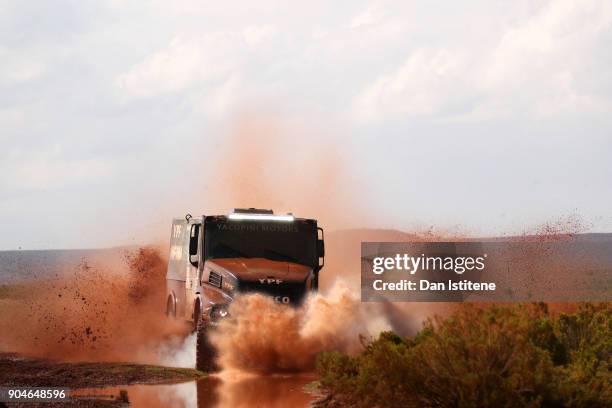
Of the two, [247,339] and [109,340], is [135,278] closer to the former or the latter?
[109,340]

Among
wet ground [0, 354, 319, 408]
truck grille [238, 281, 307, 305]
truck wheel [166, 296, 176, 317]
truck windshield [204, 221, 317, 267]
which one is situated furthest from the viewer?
truck wheel [166, 296, 176, 317]

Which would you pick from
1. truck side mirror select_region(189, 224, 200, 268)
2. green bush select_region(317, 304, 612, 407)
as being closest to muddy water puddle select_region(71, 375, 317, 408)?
truck side mirror select_region(189, 224, 200, 268)

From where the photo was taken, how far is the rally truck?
81.5 ft

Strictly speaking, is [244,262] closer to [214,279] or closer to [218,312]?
[214,279]

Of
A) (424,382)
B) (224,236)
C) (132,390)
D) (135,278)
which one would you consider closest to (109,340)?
(135,278)

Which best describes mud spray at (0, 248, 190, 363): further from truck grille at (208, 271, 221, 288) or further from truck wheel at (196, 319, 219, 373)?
truck grille at (208, 271, 221, 288)

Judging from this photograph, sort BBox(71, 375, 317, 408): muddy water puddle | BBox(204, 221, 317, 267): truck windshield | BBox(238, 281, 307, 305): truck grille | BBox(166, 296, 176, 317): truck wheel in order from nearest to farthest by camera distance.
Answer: BBox(71, 375, 317, 408): muddy water puddle, BBox(238, 281, 307, 305): truck grille, BBox(204, 221, 317, 267): truck windshield, BBox(166, 296, 176, 317): truck wheel

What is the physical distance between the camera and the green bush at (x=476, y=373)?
14828mm

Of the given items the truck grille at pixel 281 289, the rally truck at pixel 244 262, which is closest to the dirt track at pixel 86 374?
the rally truck at pixel 244 262

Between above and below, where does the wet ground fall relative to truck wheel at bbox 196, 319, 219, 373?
below

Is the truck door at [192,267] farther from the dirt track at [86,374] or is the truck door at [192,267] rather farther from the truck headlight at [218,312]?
the dirt track at [86,374]

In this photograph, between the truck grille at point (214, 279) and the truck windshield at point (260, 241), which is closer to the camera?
the truck grille at point (214, 279)

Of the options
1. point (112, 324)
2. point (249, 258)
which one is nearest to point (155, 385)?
point (249, 258)

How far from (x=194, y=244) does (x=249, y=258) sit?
1.36 m
